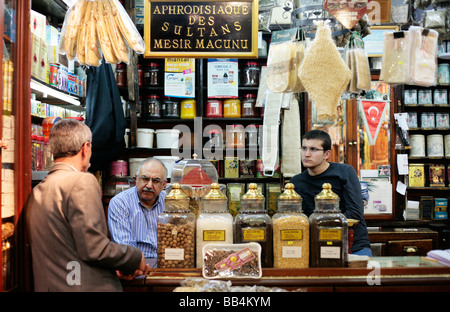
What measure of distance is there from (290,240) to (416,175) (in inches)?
132

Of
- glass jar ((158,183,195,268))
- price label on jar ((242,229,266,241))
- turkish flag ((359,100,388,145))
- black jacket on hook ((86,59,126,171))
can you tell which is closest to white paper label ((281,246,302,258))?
price label on jar ((242,229,266,241))

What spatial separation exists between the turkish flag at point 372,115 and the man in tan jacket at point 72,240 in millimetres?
3359

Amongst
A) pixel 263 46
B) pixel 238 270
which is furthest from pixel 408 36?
pixel 263 46

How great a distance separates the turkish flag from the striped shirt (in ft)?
8.58

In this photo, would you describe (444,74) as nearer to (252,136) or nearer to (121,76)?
(252,136)

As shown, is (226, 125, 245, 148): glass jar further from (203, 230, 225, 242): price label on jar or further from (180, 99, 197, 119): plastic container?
(203, 230, 225, 242): price label on jar

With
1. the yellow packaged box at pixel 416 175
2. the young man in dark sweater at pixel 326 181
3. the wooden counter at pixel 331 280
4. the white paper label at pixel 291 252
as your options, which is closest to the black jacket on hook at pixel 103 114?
the young man in dark sweater at pixel 326 181

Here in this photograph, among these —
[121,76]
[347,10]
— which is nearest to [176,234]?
[347,10]

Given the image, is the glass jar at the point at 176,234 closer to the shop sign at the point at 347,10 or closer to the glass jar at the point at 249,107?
the shop sign at the point at 347,10

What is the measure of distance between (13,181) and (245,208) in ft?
3.17

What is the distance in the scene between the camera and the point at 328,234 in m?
1.69
